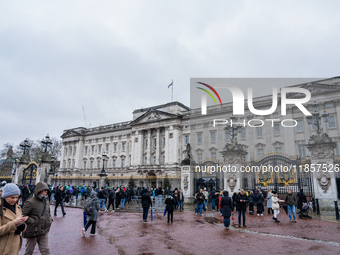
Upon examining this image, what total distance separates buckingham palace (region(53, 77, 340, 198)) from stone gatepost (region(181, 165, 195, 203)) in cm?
61

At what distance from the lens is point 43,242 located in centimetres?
521

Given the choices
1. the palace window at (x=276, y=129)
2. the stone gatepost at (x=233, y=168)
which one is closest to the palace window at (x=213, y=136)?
the palace window at (x=276, y=129)

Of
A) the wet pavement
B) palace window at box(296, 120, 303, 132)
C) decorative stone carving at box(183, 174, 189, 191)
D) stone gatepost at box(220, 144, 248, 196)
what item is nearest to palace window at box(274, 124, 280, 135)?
palace window at box(296, 120, 303, 132)

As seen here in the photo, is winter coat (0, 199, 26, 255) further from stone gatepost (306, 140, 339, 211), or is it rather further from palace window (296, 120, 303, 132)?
palace window (296, 120, 303, 132)

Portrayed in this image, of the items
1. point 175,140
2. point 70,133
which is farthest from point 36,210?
point 70,133

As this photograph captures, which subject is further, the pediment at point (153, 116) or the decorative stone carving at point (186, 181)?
the pediment at point (153, 116)

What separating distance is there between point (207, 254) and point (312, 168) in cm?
1096

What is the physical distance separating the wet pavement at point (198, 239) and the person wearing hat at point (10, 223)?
357 cm

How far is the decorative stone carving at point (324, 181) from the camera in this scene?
14.0 m

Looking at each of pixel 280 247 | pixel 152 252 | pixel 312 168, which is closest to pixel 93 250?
pixel 152 252

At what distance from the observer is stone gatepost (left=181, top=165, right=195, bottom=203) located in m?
20.3

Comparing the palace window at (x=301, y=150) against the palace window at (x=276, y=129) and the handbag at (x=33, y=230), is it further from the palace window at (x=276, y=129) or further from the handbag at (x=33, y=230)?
the handbag at (x=33, y=230)

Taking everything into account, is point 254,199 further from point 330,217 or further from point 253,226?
point 253,226

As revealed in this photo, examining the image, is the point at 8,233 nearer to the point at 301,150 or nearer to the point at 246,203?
the point at 246,203
